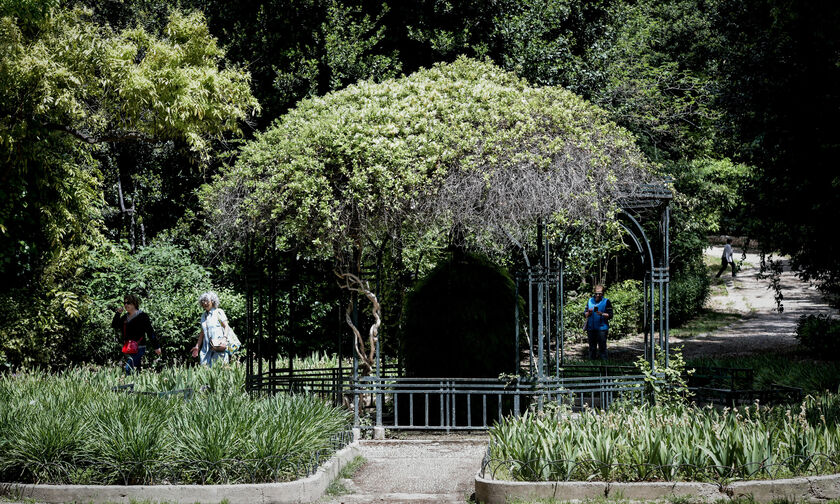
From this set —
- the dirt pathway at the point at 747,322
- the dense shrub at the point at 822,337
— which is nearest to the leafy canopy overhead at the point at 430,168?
the dirt pathway at the point at 747,322

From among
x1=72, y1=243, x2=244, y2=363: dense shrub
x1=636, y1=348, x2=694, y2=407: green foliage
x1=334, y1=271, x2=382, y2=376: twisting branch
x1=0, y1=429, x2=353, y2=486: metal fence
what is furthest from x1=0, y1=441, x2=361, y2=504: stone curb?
x1=72, y1=243, x2=244, y2=363: dense shrub

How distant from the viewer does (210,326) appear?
12.2 meters

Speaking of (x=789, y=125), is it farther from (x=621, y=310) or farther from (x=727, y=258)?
(x=727, y=258)

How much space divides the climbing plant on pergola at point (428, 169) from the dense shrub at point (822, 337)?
848cm

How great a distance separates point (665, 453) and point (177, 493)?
3.76 metres

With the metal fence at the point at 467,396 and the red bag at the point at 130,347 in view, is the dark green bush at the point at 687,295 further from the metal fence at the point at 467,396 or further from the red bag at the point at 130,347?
the red bag at the point at 130,347

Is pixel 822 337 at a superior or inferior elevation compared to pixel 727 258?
inferior

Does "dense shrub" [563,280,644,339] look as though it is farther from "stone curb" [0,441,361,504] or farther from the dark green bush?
"stone curb" [0,441,361,504]

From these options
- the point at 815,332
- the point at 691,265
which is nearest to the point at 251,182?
the point at 815,332

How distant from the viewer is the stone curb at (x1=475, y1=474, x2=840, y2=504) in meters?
6.59

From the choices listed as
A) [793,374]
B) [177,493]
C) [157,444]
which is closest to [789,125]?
[793,374]

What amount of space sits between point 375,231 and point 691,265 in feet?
61.0

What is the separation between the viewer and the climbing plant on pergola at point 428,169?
9.27 m

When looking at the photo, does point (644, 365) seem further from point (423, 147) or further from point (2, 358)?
point (2, 358)
